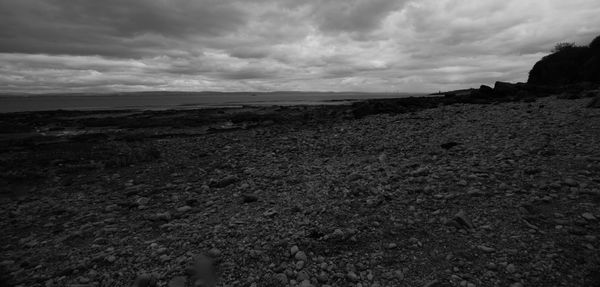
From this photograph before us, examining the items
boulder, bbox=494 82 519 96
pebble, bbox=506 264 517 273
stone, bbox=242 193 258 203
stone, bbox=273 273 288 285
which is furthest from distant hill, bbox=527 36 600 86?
stone, bbox=273 273 288 285

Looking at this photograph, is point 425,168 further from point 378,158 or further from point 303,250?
point 303,250

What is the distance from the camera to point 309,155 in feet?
44.2

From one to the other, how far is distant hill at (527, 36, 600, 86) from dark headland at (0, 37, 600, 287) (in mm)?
36965

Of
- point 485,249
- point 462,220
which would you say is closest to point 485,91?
point 462,220

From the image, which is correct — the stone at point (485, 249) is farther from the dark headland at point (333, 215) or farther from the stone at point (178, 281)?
the stone at point (178, 281)

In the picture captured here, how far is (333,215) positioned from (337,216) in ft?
0.30

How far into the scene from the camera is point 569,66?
4703 cm

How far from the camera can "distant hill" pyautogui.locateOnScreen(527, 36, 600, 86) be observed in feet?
136

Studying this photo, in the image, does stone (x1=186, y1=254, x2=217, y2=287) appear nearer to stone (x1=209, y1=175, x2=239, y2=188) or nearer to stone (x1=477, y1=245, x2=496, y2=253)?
stone (x1=477, y1=245, x2=496, y2=253)

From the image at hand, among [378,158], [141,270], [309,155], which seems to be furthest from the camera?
[309,155]

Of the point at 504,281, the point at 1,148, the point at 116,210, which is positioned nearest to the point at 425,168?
the point at 504,281

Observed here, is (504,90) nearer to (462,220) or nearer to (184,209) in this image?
(462,220)

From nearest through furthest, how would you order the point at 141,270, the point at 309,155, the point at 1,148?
the point at 141,270, the point at 309,155, the point at 1,148

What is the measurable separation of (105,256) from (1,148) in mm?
21017
